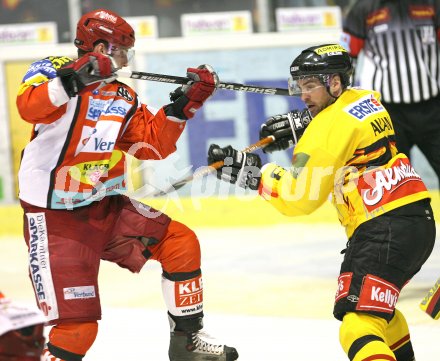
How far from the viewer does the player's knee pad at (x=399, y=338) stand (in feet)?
10.7

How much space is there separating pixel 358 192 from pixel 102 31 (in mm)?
1036

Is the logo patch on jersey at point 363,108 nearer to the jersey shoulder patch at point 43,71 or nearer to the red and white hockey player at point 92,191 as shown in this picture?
the red and white hockey player at point 92,191

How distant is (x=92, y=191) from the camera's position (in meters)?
3.42

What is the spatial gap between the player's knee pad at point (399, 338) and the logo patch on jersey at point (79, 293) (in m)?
0.97

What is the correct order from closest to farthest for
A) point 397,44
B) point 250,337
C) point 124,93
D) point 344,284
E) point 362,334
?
point 362,334, point 344,284, point 124,93, point 250,337, point 397,44

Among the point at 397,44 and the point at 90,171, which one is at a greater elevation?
the point at 397,44

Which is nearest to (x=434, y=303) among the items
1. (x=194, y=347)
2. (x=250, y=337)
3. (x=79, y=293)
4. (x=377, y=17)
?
(x=194, y=347)

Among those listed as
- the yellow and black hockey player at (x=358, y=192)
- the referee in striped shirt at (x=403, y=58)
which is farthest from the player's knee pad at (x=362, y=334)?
the referee in striped shirt at (x=403, y=58)

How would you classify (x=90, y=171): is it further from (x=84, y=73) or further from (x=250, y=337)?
(x=250, y=337)

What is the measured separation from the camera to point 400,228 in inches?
119

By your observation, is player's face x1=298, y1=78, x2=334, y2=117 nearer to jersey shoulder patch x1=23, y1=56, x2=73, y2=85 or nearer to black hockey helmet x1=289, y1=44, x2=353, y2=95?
black hockey helmet x1=289, y1=44, x2=353, y2=95

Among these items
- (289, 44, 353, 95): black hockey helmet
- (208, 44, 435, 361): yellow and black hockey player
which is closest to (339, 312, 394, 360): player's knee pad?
(208, 44, 435, 361): yellow and black hockey player

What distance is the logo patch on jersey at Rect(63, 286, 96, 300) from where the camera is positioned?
3.21m

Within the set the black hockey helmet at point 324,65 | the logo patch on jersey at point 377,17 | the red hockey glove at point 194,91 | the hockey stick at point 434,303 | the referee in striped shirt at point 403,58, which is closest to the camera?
the black hockey helmet at point 324,65
